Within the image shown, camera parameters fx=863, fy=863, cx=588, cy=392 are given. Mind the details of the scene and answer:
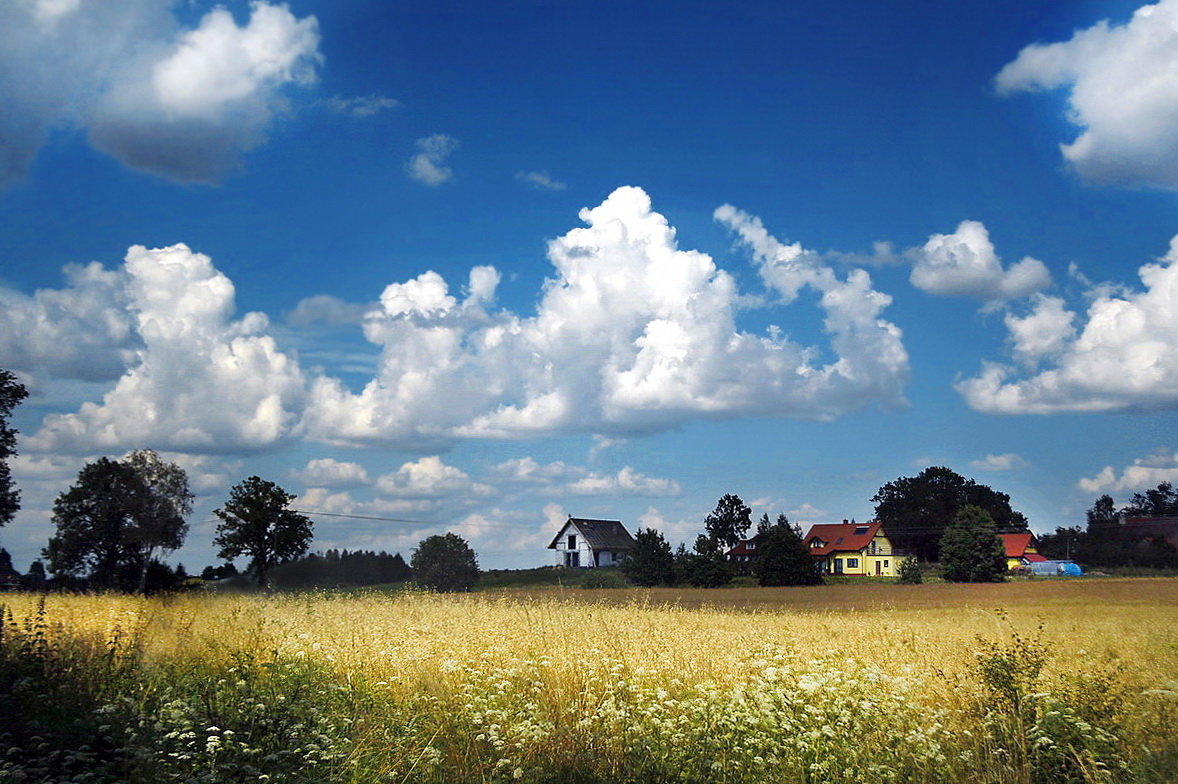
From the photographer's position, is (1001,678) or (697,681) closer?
(1001,678)

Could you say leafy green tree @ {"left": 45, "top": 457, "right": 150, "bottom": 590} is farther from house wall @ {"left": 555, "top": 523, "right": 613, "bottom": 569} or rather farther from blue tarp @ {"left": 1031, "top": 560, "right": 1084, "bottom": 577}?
blue tarp @ {"left": 1031, "top": 560, "right": 1084, "bottom": 577}

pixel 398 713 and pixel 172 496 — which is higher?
pixel 172 496

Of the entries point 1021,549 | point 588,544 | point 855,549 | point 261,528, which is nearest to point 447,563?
point 261,528

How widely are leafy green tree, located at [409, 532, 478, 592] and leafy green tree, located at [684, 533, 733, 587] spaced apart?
17.0 m

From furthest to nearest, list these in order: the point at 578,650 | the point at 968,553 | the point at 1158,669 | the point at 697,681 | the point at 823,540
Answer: the point at 823,540 < the point at 968,553 < the point at 578,650 < the point at 1158,669 < the point at 697,681

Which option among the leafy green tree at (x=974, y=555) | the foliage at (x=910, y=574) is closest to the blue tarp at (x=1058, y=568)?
the leafy green tree at (x=974, y=555)

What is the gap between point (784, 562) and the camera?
2416 inches

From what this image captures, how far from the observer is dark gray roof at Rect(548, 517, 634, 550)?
91.6m

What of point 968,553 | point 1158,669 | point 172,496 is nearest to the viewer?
point 1158,669

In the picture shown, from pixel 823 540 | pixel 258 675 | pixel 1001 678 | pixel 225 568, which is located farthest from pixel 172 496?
pixel 823 540

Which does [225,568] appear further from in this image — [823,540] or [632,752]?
[823,540]

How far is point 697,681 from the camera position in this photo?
11367 millimetres

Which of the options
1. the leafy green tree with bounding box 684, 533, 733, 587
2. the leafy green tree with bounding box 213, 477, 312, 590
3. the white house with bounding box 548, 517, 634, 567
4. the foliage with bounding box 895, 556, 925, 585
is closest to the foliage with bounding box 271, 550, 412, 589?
the leafy green tree with bounding box 213, 477, 312, 590

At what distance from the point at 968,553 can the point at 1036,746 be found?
5924cm
